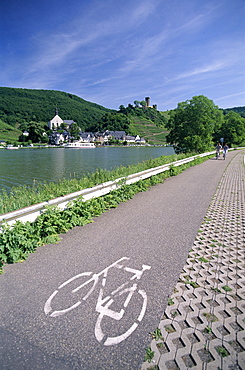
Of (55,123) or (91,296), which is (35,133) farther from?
(91,296)

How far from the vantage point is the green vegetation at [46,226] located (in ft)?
12.8

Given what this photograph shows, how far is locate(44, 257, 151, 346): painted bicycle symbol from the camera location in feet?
8.15

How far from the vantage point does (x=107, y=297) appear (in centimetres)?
301

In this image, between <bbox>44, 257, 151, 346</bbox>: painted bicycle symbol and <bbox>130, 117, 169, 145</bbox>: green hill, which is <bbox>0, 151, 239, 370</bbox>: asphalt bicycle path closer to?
<bbox>44, 257, 151, 346</bbox>: painted bicycle symbol

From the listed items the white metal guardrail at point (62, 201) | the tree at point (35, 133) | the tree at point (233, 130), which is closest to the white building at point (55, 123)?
the tree at point (35, 133)

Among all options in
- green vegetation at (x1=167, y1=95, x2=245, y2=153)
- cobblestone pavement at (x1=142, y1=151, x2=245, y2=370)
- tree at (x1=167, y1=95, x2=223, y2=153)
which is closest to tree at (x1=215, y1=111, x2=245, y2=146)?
green vegetation at (x1=167, y1=95, x2=245, y2=153)

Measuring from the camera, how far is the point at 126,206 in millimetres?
7363

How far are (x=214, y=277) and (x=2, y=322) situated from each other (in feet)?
9.39

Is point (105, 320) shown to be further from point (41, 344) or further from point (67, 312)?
point (41, 344)

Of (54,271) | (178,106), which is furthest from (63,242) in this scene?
(178,106)

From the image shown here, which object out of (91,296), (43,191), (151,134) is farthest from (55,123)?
(91,296)

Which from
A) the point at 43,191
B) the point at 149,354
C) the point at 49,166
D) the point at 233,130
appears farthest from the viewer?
the point at 233,130

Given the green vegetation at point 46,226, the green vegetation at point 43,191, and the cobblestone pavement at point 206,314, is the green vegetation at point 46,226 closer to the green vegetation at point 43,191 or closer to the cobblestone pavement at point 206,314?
the green vegetation at point 43,191

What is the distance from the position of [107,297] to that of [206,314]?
4.00 ft
